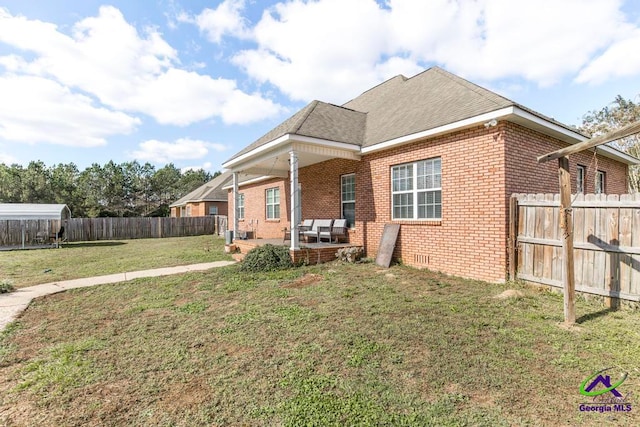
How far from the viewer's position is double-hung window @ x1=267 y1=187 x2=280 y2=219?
1458cm

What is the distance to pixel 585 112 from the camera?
77.2 feet

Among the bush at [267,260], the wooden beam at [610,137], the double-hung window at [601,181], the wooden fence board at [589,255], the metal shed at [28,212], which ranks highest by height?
the double-hung window at [601,181]

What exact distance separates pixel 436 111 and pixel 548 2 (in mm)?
3664

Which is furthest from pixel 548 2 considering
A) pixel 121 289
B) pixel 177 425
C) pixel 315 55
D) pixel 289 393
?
pixel 121 289

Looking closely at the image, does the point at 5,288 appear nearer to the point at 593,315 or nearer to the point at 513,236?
the point at 513,236

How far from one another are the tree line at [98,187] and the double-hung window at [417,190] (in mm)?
43004

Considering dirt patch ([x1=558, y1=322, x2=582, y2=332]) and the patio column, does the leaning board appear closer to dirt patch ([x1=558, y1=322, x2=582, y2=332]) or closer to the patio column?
the patio column

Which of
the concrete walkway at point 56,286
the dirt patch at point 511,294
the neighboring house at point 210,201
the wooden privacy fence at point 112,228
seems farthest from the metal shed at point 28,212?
the dirt patch at point 511,294

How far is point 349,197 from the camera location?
33.8 ft

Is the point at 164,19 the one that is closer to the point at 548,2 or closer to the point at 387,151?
the point at 387,151

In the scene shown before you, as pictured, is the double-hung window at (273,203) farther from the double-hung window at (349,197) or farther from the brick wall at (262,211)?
the double-hung window at (349,197)
